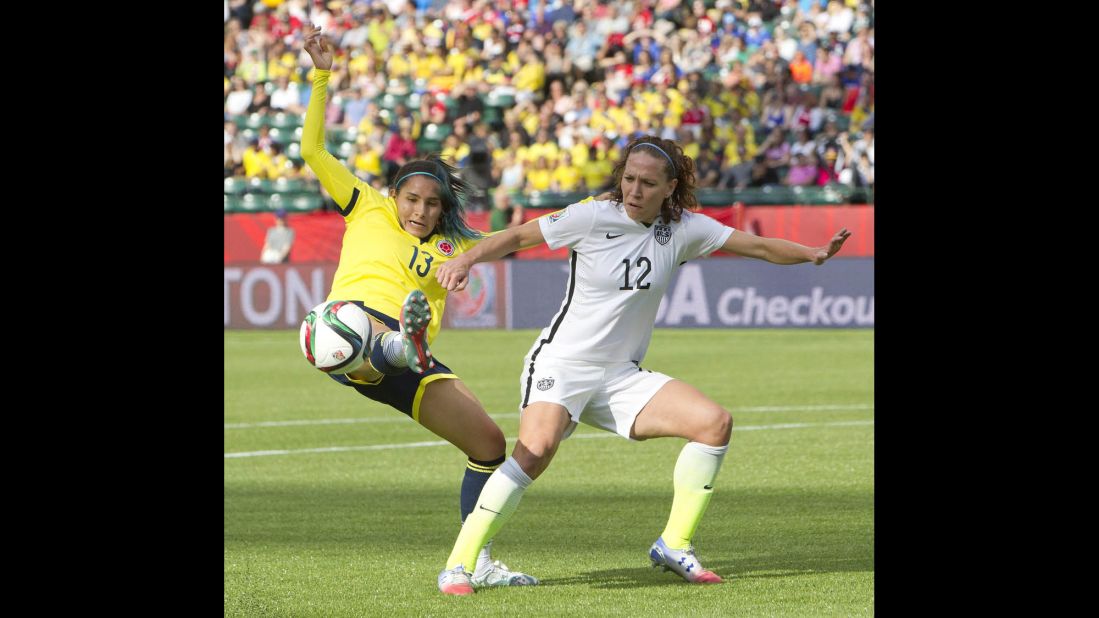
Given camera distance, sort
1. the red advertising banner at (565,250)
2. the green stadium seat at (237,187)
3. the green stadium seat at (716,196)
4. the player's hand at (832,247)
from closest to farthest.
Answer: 1. the player's hand at (832,247)
2. the red advertising banner at (565,250)
3. the green stadium seat at (716,196)
4. the green stadium seat at (237,187)

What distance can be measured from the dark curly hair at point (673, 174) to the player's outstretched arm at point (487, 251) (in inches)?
18.3

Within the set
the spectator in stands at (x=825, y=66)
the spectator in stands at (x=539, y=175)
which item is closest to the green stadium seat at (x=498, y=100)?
the spectator in stands at (x=539, y=175)

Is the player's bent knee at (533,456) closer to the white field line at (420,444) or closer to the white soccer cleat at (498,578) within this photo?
the white soccer cleat at (498,578)

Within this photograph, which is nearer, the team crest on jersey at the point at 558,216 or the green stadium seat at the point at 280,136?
the team crest on jersey at the point at 558,216

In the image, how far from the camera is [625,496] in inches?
348

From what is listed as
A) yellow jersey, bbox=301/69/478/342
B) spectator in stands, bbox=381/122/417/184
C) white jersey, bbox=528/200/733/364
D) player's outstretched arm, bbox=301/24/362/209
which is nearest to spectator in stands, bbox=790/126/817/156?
spectator in stands, bbox=381/122/417/184

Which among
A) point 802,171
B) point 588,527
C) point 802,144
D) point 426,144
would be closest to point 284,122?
point 426,144

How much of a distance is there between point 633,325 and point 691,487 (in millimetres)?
720

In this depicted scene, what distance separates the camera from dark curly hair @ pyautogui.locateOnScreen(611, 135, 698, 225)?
6.17 m

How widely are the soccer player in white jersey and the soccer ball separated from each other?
0.69 m

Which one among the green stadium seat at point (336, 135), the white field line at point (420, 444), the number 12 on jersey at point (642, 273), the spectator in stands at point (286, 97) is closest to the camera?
the number 12 on jersey at point (642, 273)

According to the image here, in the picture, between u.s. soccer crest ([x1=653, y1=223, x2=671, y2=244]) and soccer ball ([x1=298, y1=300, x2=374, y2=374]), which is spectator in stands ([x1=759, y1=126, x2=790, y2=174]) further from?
soccer ball ([x1=298, y1=300, x2=374, y2=374])

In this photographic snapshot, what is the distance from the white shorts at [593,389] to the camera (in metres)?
6.21
